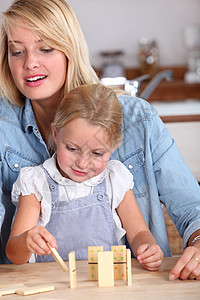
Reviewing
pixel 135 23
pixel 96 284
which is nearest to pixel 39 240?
pixel 96 284

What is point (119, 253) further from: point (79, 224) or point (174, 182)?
point (174, 182)

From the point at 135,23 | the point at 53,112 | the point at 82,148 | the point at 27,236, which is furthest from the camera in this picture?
the point at 135,23

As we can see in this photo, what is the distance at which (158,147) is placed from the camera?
1.50 metres

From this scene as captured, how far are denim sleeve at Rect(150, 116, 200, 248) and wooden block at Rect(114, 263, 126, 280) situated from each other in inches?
13.1

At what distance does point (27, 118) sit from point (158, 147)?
43 centimetres

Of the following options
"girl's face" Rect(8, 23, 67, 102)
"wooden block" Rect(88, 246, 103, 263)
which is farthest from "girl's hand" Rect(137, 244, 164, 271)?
"girl's face" Rect(8, 23, 67, 102)

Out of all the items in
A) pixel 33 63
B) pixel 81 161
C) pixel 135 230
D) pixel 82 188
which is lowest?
pixel 135 230

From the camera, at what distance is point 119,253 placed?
1.05m

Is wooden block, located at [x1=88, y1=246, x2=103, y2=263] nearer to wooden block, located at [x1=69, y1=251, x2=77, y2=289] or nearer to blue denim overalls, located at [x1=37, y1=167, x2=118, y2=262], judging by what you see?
wooden block, located at [x1=69, y1=251, x2=77, y2=289]

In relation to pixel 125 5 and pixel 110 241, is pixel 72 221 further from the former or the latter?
pixel 125 5

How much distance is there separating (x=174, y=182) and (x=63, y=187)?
335 mm

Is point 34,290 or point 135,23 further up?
point 135,23

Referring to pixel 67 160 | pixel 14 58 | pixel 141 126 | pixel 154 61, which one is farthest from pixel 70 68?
pixel 154 61

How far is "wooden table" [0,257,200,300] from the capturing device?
0.96m
